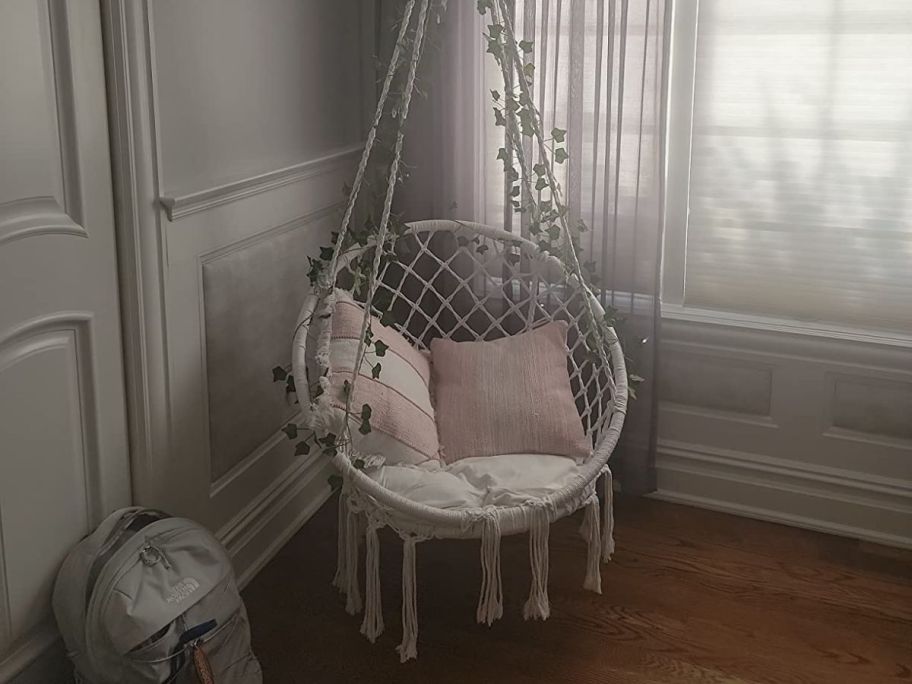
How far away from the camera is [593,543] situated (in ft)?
7.50

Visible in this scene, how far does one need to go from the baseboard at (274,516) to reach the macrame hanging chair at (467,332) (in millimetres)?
273

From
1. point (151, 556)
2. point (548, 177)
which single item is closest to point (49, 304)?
point (151, 556)

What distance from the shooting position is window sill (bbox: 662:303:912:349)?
258cm

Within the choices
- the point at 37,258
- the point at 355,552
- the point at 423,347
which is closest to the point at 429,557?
the point at 355,552

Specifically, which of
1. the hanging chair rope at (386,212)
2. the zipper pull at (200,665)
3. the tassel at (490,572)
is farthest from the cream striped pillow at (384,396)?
the zipper pull at (200,665)

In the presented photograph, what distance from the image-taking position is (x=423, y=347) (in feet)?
8.96

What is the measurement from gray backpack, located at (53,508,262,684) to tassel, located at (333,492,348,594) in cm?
37

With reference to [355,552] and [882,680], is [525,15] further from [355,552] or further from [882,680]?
[882,680]

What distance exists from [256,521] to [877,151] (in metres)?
1.83

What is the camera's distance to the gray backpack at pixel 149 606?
1.76 metres

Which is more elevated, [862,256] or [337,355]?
[862,256]

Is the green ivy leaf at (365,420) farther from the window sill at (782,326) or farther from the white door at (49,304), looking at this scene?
the window sill at (782,326)

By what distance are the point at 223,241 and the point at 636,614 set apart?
4.29ft

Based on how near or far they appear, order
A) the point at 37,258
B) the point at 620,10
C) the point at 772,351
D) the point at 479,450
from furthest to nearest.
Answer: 1. the point at 772,351
2. the point at 620,10
3. the point at 479,450
4. the point at 37,258
